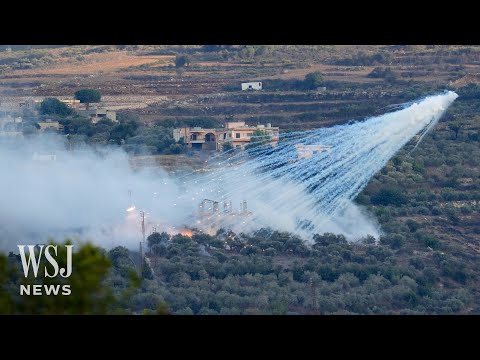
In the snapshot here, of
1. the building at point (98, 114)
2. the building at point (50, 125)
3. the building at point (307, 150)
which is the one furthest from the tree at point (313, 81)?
the building at point (307, 150)

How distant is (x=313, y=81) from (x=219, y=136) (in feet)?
A: 20.1

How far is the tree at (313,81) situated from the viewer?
1727 inches

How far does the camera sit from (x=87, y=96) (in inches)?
1750

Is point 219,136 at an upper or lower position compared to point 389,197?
upper

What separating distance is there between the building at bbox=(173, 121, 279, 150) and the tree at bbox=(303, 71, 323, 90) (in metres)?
4.79

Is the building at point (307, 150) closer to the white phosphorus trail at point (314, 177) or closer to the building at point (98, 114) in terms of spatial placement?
the white phosphorus trail at point (314, 177)

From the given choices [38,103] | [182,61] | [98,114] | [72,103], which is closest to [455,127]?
[98,114]

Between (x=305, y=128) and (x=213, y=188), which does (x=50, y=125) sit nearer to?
(x=305, y=128)

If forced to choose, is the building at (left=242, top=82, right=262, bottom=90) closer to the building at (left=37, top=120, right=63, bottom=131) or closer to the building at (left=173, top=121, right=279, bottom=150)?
the building at (left=173, top=121, right=279, bottom=150)

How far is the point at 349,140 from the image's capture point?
121 ft

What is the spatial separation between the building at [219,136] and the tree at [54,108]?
4.09 m

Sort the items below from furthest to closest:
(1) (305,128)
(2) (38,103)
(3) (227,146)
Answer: (2) (38,103) → (1) (305,128) → (3) (227,146)

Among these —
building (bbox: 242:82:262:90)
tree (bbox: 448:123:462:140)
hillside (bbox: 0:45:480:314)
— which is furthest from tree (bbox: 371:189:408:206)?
building (bbox: 242:82:262:90)
